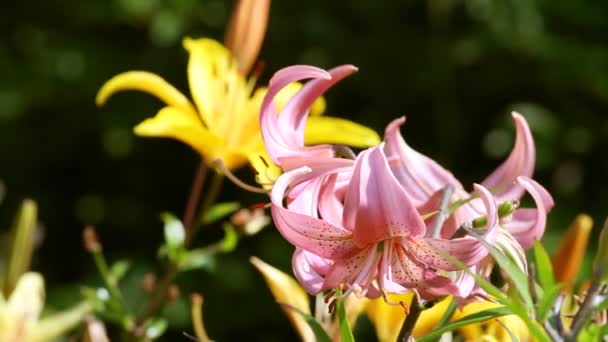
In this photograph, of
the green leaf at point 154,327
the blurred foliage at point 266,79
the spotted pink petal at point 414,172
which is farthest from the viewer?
the blurred foliage at point 266,79

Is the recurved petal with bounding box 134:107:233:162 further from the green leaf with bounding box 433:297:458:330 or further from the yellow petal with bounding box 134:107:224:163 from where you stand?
the green leaf with bounding box 433:297:458:330

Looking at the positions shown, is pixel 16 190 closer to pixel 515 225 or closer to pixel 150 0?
pixel 150 0

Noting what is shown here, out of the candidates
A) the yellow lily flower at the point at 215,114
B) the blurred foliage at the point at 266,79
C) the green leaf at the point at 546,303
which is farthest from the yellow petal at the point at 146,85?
the blurred foliage at the point at 266,79

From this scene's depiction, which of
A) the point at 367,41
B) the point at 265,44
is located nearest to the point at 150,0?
the point at 265,44

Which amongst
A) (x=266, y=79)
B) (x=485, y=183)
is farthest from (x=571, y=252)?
(x=266, y=79)

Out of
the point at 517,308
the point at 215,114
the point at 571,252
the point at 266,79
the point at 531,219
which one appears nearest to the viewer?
the point at 517,308

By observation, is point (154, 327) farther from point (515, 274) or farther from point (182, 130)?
point (515, 274)

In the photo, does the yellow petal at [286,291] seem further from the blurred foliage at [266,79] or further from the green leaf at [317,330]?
the blurred foliage at [266,79]
